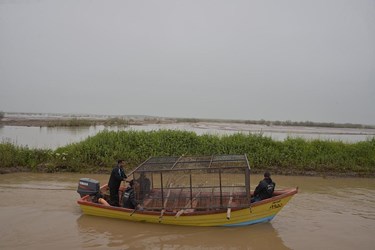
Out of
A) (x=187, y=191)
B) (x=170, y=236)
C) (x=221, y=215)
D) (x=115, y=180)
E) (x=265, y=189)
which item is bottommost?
(x=170, y=236)

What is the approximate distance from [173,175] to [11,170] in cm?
1079

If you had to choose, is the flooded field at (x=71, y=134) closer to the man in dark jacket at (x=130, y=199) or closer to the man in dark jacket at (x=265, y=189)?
the man in dark jacket at (x=265, y=189)

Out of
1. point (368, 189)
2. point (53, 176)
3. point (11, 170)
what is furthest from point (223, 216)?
point (11, 170)

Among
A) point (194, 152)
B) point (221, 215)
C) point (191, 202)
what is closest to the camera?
point (221, 215)

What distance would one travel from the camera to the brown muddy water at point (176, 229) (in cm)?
890

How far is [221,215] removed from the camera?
9.59m

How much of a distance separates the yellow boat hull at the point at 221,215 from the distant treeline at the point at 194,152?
842 cm

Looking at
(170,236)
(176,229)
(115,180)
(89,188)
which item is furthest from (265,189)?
(89,188)

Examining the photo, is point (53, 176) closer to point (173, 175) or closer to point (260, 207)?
point (173, 175)

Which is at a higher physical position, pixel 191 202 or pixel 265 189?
pixel 265 189

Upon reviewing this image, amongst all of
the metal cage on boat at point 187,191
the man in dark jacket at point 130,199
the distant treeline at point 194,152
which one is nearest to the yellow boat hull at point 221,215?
the metal cage on boat at point 187,191

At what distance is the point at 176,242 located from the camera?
9070mm

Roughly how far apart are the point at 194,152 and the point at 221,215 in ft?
31.9

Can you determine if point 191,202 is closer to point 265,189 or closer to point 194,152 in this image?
point 265,189
